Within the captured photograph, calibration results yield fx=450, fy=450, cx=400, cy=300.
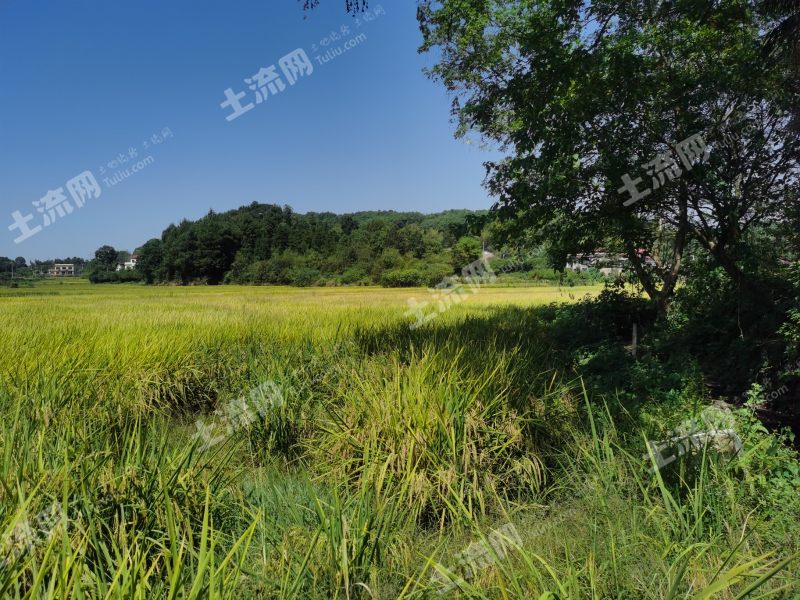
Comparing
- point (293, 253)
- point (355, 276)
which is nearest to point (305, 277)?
point (355, 276)

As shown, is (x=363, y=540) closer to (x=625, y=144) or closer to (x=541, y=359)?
(x=541, y=359)

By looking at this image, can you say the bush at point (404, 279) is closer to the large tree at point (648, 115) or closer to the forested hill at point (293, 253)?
the forested hill at point (293, 253)

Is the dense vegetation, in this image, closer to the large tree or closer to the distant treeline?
the large tree

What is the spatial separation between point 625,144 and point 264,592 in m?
5.61

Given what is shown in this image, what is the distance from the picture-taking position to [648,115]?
17.6 ft

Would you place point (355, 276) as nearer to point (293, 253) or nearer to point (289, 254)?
point (289, 254)

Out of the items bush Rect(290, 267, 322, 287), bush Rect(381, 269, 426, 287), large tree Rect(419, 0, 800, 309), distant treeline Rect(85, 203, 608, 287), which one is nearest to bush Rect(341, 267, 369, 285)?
distant treeline Rect(85, 203, 608, 287)

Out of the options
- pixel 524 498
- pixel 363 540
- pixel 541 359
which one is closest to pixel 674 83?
pixel 541 359

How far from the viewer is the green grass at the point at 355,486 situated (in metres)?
1.65

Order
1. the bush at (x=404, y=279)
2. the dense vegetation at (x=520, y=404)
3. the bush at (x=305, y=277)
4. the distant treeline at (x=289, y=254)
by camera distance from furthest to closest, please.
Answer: the bush at (x=305, y=277)
the distant treeline at (x=289, y=254)
the bush at (x=404, y=279)
the dense vegetation at (x=520, y=404)

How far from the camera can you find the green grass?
65.0 inches

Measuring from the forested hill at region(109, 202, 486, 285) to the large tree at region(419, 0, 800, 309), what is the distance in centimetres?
3943

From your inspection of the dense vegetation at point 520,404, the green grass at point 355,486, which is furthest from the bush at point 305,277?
the green grass at point 355,486

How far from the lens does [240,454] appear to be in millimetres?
3818
